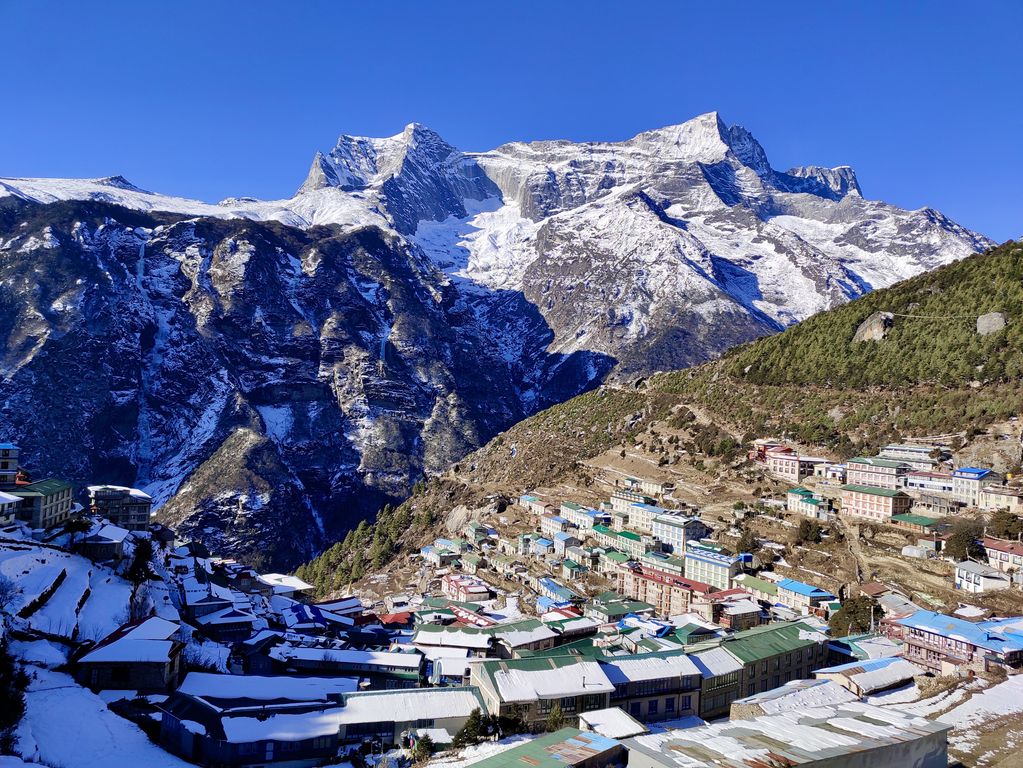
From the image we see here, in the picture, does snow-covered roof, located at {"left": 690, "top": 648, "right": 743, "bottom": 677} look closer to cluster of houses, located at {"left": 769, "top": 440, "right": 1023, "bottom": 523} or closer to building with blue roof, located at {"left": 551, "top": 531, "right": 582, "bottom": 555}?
cluster of houses, located at {"left": 769, "top": 440, "right": 1023, "bottom": 523}

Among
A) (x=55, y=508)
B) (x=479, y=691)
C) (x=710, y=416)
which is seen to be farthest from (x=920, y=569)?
(x=55, y=508)

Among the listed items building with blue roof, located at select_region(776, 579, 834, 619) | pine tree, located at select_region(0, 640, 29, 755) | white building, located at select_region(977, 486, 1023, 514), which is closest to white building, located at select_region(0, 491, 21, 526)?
pine tree, located at select_region(0, 640, 29, 755)

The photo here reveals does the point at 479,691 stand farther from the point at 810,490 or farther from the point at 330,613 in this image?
the point at 810,490

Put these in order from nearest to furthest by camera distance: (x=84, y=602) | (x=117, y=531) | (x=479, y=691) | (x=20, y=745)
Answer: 1. (x=20, y=745)
2. (x=479, y=691)
3. (x=84, y=602)
4. (x=117, y=531)

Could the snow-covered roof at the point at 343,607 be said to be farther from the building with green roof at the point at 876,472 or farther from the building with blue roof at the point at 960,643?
the building with green roof at the point at 876,472

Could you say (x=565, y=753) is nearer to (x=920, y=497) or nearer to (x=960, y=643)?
(x=960, y=643)

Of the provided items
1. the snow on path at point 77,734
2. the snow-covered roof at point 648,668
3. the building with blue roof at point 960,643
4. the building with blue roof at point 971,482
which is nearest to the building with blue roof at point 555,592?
the snow-covered roof at point 648,668

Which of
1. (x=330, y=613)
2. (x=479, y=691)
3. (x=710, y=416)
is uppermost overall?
(x=710, y=416)
